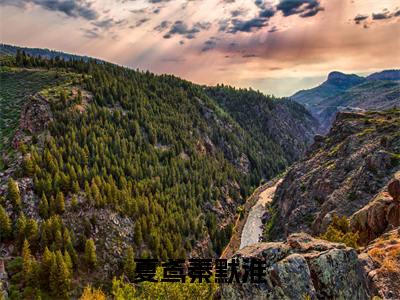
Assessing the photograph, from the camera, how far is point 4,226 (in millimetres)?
92812

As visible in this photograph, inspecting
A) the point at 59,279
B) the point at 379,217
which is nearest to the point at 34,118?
the point at 59,279

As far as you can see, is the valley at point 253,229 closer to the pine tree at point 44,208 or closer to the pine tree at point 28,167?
the pine tree at point 44,208

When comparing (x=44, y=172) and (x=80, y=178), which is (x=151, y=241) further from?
(x=44, y=172)

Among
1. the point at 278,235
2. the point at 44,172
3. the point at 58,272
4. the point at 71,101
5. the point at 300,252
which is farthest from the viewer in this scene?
the point at 71,101

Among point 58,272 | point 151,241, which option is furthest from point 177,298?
point 151,241

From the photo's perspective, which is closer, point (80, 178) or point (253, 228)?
point (80, 178)

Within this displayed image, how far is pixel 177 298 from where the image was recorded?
6359 centimetres

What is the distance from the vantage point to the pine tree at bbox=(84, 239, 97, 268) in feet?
323

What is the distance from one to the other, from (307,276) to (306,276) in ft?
0.51

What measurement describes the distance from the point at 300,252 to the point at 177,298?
2836 centimetres

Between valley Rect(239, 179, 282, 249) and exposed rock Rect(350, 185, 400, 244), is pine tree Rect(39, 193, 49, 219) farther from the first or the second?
valley Rect(239, 179, 282, 249)

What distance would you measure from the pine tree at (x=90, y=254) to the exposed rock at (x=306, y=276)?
215 feet

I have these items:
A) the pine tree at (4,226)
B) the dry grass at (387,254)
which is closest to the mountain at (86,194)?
the pine tree at (4,226)

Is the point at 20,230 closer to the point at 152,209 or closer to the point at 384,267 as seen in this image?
the point at 152,209
